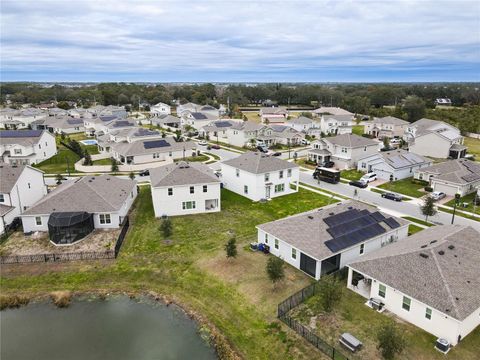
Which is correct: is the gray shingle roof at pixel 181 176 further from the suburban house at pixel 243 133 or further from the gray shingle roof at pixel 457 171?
the suburban house at pixel 243 133

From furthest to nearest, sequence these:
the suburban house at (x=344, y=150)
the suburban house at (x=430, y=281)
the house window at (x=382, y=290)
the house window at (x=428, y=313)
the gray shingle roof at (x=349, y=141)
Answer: the gray shingle roof at (x=349, y=141), the suburban house at (x=344, y=150), the house window at (x=382, y=290), the house window at (x=428, y=313), the suburban house at (x=430, y=281)

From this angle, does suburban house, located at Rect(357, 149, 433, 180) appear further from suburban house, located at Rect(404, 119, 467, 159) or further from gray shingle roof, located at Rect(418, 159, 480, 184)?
suburban house, located at Rect(404, 119, 467, 159)

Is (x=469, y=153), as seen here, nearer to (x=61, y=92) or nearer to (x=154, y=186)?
(x=154, y=186)

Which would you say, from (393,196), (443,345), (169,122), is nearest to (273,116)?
(169,122)

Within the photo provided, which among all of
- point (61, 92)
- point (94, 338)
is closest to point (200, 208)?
point (94, 338)

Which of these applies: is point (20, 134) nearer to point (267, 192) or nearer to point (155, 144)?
point (155, 144)

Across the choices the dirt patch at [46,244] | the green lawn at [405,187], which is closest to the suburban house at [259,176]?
the green lawn at [405,187]
